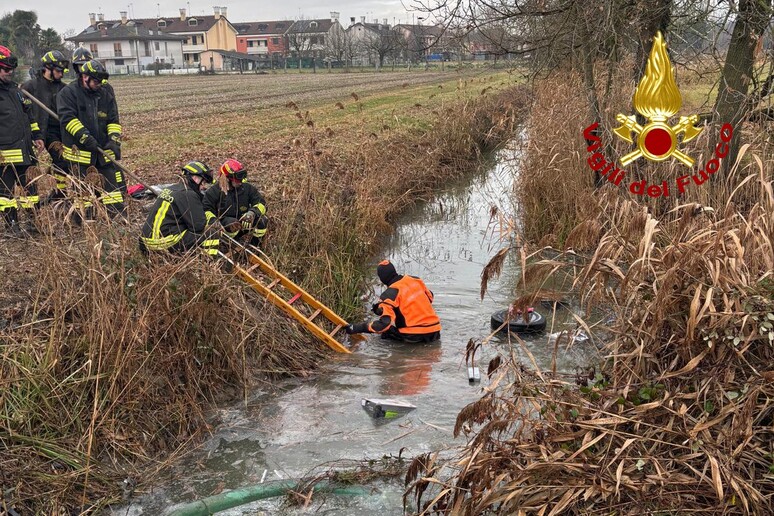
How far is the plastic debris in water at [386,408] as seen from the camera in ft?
17.2

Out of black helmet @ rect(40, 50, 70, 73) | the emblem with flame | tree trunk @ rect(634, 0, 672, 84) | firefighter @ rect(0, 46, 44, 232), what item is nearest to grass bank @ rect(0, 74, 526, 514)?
firefighter @ rect(0, 46, 44, 232)

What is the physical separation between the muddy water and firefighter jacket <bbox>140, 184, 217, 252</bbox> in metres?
1.52

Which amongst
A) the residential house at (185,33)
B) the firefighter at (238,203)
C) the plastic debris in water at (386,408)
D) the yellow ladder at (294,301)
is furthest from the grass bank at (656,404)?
the residential house at (185,33)

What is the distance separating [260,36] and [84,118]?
96947mm

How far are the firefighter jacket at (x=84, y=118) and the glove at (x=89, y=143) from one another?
0.04 ft

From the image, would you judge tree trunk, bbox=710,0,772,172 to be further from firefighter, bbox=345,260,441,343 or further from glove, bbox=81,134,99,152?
glove, bbox=81,134,99,152

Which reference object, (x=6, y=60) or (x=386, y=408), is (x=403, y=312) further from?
(x=6, y=60)

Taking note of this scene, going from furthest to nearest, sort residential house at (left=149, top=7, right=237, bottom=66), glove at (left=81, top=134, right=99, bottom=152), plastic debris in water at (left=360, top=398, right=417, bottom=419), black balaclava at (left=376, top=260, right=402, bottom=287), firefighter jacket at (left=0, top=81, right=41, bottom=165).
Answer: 1. residential house at (left=149, top=7, right=237, bottom=66)
2. glove at (left=81, top=134, right=99, bottom=152)
3. firefighter jacket at (left=0, top=81, right=41, bottom=165)
4. black balaclava at (left=376, top=260, right=402, bottom=287)
5. plastic debris in water at (left=360, top=398, right=417, bottom=419)

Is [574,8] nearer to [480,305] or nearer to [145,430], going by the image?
[480,305]

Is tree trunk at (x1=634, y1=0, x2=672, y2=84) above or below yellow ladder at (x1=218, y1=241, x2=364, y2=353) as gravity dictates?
above

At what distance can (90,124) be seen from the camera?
8023mm

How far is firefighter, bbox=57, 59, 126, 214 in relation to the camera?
7719 millimetres

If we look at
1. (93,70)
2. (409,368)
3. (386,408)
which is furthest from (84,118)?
(386,408)

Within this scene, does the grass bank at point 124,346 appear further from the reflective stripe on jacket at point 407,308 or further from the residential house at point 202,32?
the residential house at point 202,32
